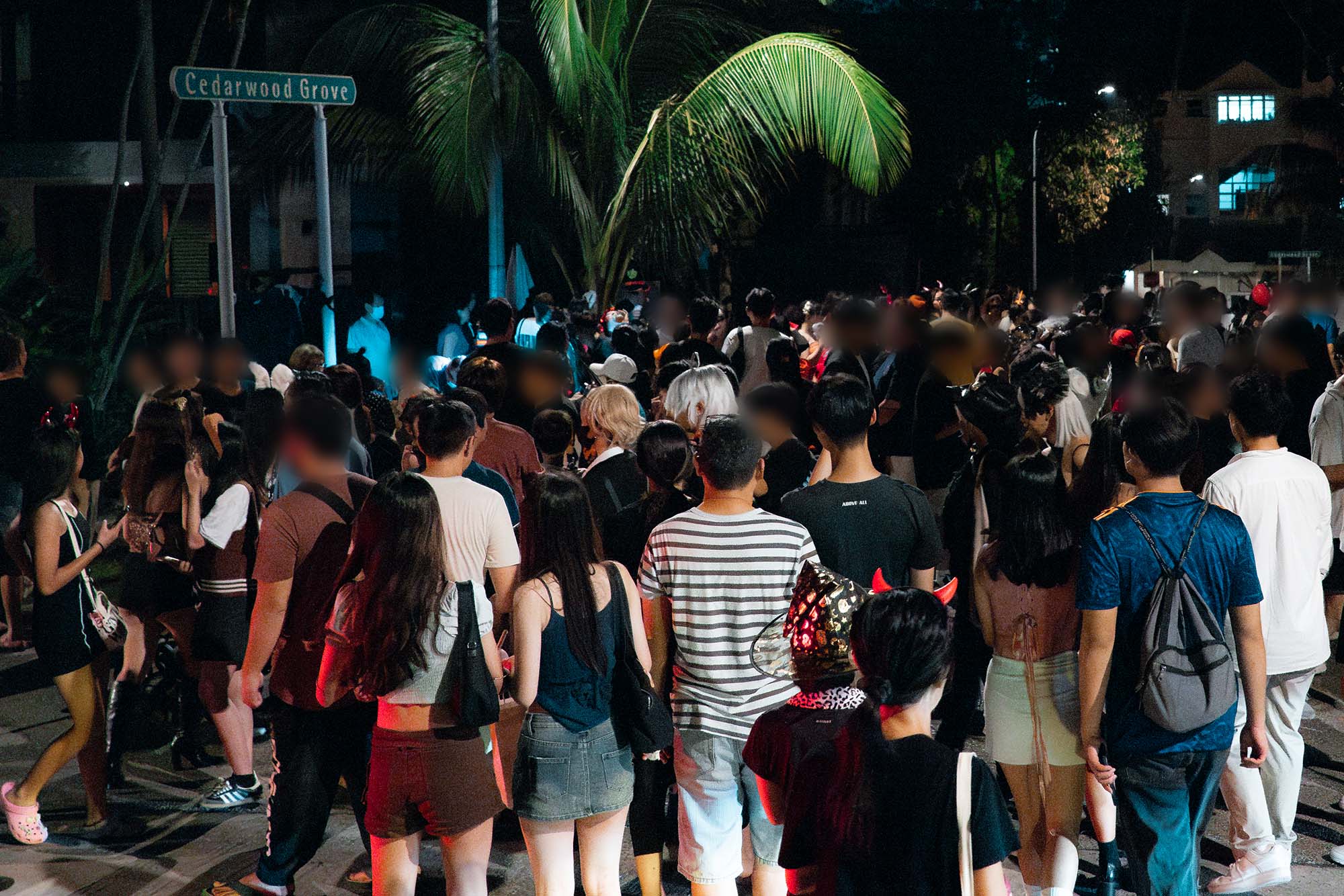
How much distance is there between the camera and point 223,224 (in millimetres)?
9219

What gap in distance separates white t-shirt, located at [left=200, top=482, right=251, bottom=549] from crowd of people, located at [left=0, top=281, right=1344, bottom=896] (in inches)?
0.5

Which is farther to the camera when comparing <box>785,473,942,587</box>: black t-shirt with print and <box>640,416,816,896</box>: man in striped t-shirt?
<box>785,473,942,587</box>: black t-shirt with print

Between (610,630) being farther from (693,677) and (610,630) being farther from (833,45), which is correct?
(833,45)

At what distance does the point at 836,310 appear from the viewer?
9.32 meters

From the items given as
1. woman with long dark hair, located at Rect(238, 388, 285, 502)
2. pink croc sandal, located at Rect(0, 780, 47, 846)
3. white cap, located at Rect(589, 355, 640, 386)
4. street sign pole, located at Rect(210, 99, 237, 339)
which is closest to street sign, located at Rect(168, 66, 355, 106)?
street sign pole, located at Rect(210, 99, 237, 339)

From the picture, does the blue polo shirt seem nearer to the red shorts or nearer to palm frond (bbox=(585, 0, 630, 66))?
the red shorts

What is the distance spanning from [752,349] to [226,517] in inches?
188

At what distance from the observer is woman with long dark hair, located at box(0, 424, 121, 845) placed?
225 inches

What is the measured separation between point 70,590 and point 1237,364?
21.0ft

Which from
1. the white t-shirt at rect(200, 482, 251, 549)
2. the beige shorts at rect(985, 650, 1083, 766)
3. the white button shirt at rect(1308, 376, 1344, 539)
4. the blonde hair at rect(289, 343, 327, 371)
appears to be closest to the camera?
the beige shorts at rect(985, 650, 1083, 766)

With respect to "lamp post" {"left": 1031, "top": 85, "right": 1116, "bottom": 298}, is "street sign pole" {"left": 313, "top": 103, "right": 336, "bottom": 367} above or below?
below

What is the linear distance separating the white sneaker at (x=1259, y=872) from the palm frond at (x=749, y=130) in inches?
414

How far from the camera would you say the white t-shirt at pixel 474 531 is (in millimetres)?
4590

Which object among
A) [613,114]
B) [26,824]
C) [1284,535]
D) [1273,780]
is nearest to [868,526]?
[1284,535]
